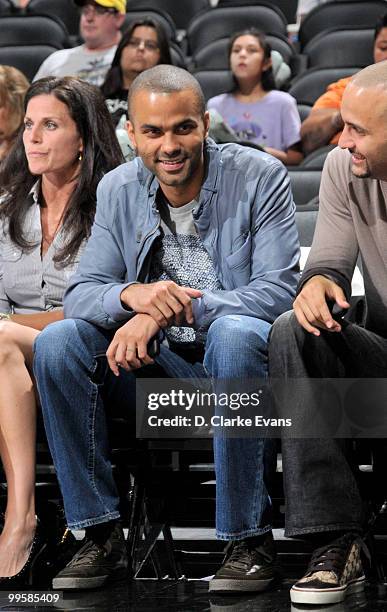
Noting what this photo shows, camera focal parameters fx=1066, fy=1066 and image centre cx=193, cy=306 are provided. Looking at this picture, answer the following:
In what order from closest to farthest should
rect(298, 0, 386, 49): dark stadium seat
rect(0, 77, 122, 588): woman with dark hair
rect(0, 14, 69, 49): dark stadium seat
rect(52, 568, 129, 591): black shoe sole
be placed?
1. rect(52, 568, 129, 591): black shoe sole
2. rect(0, 77, 122, 588): woman with dark hair
3. rect(298, 0, 386, 49): dark stadium seat
4. rect(0, 14, 69, 49): dark stadium seat

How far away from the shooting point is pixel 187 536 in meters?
2.89

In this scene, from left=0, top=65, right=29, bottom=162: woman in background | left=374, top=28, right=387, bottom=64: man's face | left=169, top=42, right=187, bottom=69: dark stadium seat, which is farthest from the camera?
left=169, top=42, right=187, bottom=69: dark stadium seat

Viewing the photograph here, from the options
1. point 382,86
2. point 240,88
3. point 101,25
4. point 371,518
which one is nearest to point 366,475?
point 371,518

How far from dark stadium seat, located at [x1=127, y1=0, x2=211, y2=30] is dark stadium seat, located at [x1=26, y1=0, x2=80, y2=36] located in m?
0.38

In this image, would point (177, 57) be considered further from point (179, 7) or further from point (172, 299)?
point (172, 299)

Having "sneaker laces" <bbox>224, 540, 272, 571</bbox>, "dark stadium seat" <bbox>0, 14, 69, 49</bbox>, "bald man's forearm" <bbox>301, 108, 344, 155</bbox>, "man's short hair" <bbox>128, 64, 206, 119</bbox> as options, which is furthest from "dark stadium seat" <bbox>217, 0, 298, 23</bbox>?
"sneaker laces" <bbox>224, 540, 272, 571</bbox>

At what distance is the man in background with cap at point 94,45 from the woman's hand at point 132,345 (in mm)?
3120

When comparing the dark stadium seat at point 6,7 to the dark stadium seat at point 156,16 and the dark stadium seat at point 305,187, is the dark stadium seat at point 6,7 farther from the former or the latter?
the dark stadium seat at point 305,187

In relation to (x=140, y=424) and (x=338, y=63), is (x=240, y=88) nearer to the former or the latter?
(x=338, y=63)

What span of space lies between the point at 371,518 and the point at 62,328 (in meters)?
0.73

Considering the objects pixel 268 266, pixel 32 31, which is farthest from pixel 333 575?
pixel 32 31

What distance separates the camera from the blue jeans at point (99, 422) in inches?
79.0

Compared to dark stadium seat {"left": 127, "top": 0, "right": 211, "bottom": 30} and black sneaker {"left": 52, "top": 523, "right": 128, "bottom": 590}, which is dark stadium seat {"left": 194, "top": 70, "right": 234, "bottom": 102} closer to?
dark stadium seat {"left": 127, "top": 0, "right": 211, "bottom": 30}

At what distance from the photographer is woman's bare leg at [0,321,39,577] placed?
219cm
